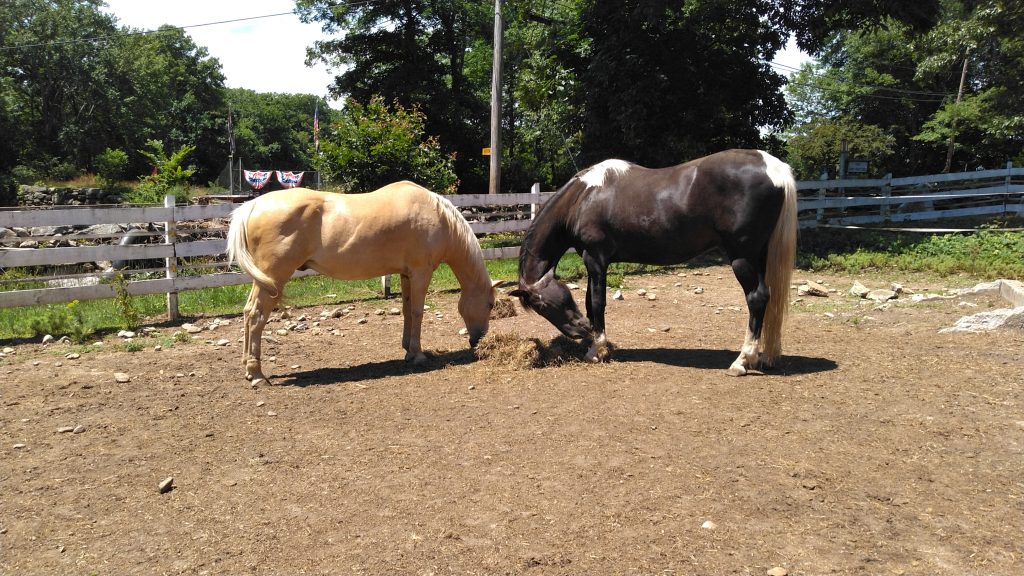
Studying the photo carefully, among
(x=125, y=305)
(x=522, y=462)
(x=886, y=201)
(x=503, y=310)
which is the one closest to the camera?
(x=522, y=462)

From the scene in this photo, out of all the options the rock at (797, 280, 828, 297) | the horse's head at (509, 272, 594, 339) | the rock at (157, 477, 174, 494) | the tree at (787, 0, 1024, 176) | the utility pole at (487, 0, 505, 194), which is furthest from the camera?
A: the tree at (787, 0, 1024, 176)

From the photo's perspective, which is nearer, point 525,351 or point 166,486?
point 166,486

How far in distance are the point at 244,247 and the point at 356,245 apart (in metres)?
0.99

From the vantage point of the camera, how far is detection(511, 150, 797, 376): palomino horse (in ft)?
19.5

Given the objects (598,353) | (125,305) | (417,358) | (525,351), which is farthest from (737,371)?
(125,305)

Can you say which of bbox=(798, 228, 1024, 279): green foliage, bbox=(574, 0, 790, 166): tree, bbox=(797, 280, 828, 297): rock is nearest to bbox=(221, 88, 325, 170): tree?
bbox=(574, 0, 790, 166): tree

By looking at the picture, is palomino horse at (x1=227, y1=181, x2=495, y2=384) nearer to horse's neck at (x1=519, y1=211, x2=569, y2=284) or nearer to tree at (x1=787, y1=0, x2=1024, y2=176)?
horse's neck at (x1=519, y1=211, x2=569, y2=284)

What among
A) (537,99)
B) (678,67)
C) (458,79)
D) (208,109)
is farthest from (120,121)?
(678,67)

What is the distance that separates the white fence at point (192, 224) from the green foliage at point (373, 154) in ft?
7.50

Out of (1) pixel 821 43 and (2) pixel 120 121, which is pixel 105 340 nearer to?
(1) pixel 821 43

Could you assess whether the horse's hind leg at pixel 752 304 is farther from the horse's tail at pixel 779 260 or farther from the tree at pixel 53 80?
the tree at pixel 53 80

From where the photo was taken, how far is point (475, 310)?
22.7ft

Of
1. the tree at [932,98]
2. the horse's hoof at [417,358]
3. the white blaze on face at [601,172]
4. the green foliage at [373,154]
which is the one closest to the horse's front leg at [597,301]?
the white blaze on face at [601,172]

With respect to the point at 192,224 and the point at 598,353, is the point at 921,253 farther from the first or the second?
the point at 192,224
